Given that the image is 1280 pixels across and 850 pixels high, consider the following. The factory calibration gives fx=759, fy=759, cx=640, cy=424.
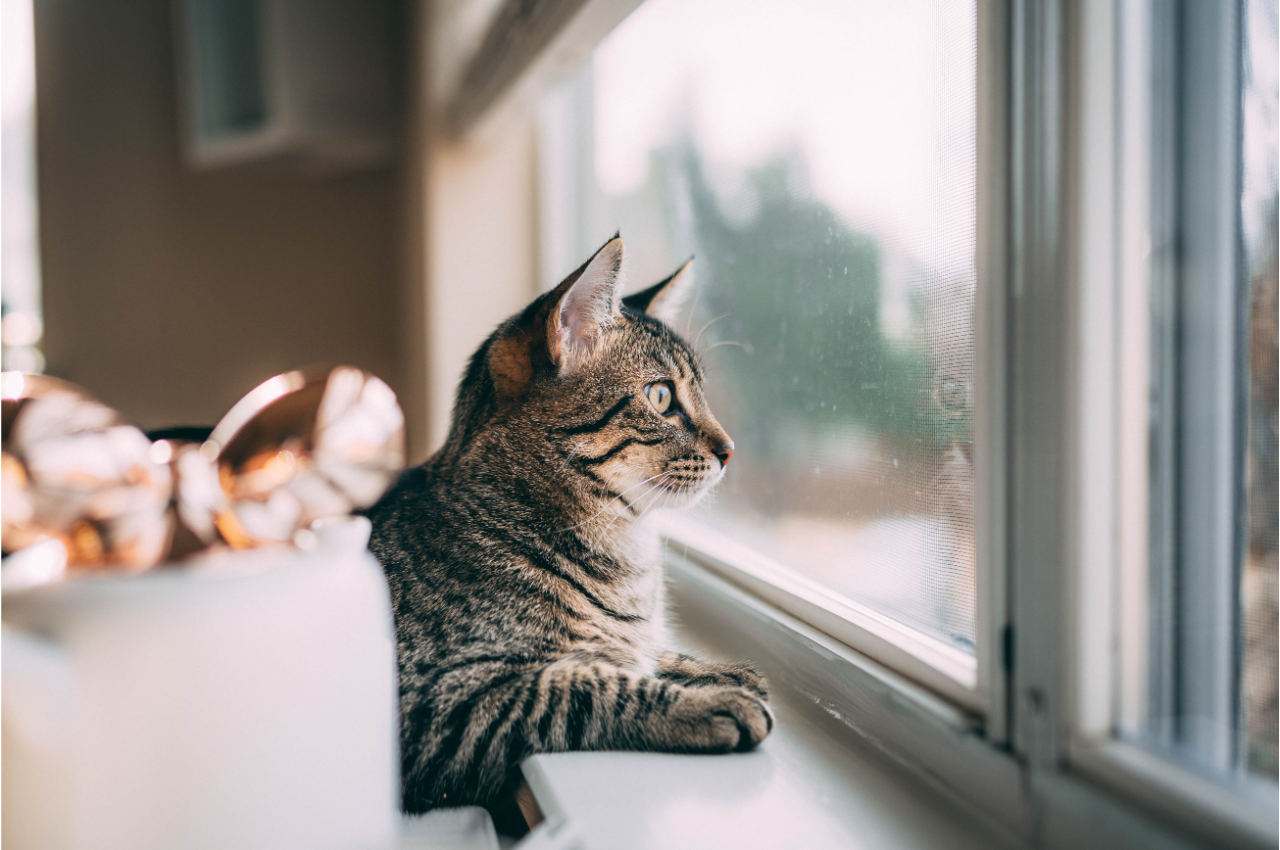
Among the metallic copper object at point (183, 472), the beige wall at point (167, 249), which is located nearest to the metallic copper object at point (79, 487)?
the metallic copper object at point (183, 472)

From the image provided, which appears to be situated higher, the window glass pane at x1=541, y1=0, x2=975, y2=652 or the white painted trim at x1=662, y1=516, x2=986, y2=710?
the window glass pane at x1=541, y1=0, x2=975, y2=652

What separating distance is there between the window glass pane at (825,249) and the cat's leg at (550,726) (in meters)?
0.19

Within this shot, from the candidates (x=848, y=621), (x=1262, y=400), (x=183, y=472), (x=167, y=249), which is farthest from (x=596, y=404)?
(x=167, y=249)

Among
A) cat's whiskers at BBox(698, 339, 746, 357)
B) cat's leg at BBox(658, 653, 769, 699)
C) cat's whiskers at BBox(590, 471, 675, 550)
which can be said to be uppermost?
cat's whiskers at BBox(698, 339, 746, 357)

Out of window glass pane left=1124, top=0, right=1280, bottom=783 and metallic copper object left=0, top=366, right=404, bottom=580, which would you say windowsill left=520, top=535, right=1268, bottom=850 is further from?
metallic copper object left=0, top=366, right=404, bottom=580

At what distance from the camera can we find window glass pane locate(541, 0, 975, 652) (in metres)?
0.59

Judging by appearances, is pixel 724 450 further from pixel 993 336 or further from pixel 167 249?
pixel 167 249

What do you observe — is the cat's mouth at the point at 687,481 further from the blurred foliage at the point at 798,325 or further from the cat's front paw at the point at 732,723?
the cat's front paw at the point at 732,723

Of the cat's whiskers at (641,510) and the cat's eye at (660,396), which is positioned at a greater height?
the cat's eye at (660,396)

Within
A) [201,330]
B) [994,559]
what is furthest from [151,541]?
[201,330]

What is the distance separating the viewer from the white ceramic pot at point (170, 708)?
32cm

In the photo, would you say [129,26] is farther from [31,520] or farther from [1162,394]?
[1162,394]

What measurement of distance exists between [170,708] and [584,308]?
531 millimetres

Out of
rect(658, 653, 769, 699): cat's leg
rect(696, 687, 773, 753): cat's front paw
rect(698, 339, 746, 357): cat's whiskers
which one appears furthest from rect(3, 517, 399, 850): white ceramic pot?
rect(698, 339, 746, 357): cat's whiskers
